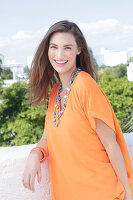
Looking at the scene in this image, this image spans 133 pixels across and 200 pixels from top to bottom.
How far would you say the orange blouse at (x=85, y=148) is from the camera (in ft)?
3.59

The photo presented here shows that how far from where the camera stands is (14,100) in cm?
564

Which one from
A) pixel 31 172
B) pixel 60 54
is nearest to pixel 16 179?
pixel 31 172

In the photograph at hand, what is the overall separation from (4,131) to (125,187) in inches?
178

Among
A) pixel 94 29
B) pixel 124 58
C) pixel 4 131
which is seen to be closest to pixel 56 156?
pixel 4 131

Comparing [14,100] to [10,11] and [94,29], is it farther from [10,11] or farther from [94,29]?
[94,29]

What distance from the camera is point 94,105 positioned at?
1068mm

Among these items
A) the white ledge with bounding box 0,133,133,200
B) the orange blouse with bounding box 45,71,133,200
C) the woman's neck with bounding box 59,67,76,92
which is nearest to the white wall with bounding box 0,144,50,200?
the white ledge with bounding box 0,133,133,200

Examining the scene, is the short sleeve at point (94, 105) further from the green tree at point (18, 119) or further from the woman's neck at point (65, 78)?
the green tree at point (18, 119)

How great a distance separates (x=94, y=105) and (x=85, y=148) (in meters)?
0.20

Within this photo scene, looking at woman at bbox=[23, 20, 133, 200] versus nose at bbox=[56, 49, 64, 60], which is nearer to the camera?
woman at bbox=[23, 20, 133, 200]

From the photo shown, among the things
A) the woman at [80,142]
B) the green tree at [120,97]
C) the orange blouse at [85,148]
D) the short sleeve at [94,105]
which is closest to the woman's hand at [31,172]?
the woman at [80,142]

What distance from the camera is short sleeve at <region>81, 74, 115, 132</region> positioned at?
107cm

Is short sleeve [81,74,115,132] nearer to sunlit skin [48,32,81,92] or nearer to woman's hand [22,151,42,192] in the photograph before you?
sunlit skin [48,32,81,92]

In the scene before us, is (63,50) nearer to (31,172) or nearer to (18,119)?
(31,172)
